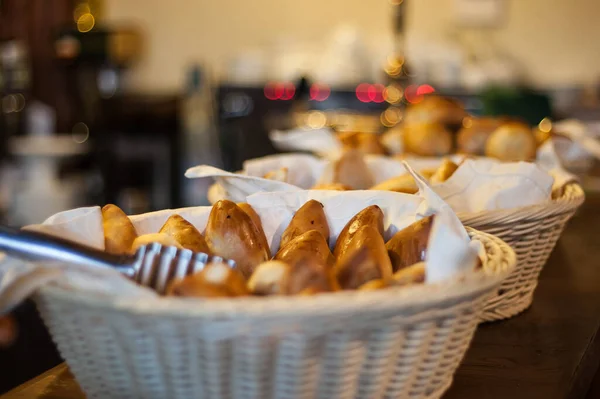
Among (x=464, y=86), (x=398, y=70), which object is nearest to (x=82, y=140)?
(x=464, y=86)

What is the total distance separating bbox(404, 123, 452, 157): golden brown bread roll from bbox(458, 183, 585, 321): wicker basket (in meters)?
0.48

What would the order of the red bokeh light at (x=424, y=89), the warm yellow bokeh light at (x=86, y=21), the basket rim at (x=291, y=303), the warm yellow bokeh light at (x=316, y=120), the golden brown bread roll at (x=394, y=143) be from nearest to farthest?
the basket rim at (x=291, y=303), the golden brown bread roll at (x=394, y=143), the warm yellow bokeh light at (x=316, y=120), the red bokeh light at (x=424, y=89), the warm yellow bokeh light at (x=86, y=21)

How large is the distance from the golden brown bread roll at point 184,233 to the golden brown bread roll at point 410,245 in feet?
0.63

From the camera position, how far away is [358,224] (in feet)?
2.68

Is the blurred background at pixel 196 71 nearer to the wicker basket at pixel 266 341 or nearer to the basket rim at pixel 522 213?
the basket rim at pixel 522 213

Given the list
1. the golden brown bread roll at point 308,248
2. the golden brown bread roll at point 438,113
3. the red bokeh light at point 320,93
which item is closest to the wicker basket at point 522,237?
the golden brown bread roll at point 308,248

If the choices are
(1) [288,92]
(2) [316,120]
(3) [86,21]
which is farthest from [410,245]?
(3) [86,21]

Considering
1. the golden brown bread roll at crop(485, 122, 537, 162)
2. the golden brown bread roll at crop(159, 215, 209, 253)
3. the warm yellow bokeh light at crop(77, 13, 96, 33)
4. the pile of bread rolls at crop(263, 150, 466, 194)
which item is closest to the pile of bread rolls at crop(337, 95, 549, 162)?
the golden brown bread roll at crop(485, 122, 537, 162)

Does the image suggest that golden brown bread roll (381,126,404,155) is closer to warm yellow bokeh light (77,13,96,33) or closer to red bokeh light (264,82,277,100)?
red bokeh light (264,82,277,100)

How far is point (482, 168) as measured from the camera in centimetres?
113

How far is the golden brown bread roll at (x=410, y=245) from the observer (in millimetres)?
770

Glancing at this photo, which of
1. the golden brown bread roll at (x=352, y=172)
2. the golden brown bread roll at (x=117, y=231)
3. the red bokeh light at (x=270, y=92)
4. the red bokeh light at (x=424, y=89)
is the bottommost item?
Result: the red bokeh light at (x=270, y=92)

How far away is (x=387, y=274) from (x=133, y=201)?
4.48 metres

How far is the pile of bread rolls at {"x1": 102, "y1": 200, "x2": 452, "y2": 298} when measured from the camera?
0.64 meters
